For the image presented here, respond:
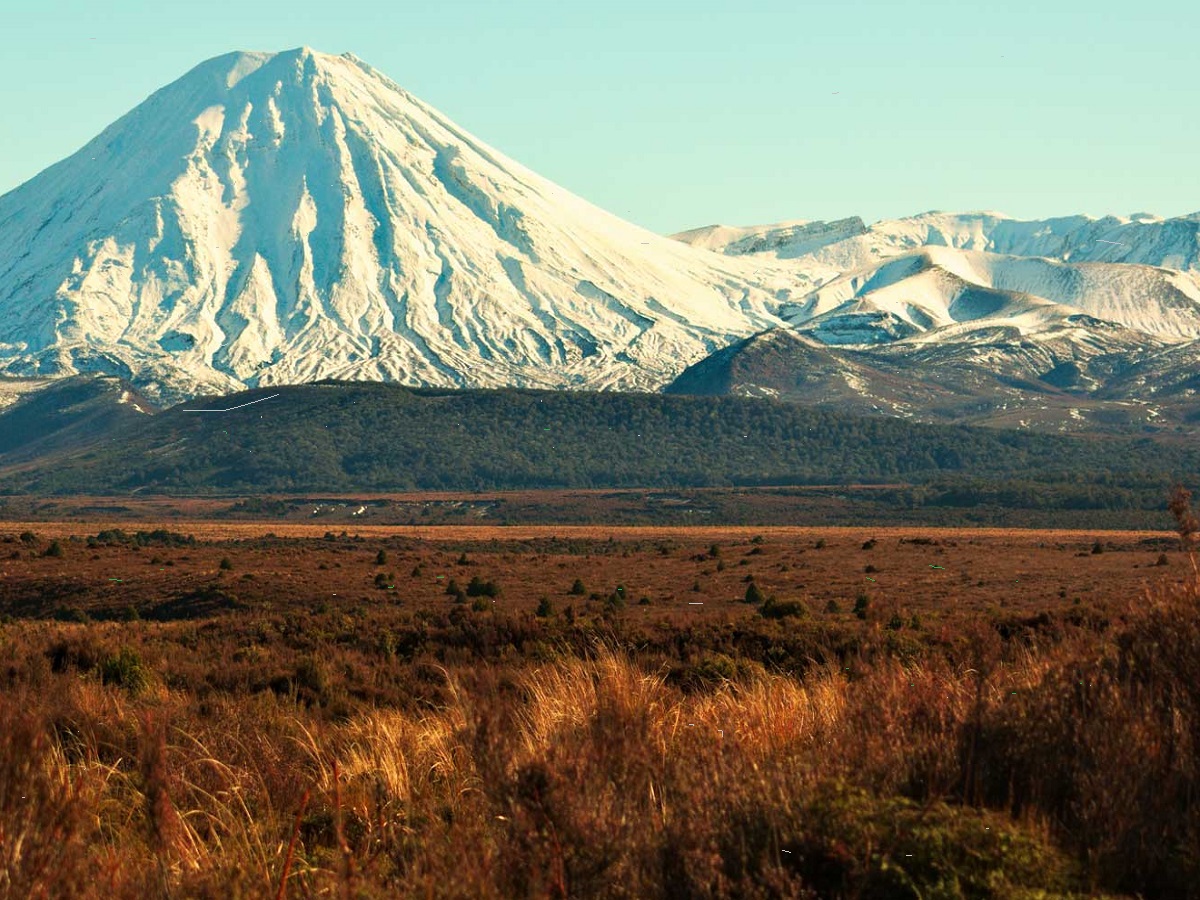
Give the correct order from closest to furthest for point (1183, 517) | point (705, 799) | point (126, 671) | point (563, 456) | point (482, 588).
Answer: point (705, 799)
point (1183, 517)
point (126, 671)
point (482, 588)
point (563, 456)

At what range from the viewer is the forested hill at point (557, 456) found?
179 m

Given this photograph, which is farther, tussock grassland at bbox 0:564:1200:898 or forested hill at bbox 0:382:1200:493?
forested hill at bbox 0:382:1200:493

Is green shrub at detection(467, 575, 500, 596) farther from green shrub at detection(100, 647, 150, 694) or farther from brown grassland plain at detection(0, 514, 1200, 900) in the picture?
brown grassland plain at detection(0, 514, 1200, 900)

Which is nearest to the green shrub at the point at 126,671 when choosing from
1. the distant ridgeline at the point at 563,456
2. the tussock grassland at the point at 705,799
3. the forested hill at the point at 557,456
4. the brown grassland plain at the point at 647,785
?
the brown grassland plain at the point at 647,785

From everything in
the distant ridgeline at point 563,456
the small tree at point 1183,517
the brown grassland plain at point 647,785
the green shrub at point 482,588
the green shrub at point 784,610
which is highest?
the small tree at point 1183,517

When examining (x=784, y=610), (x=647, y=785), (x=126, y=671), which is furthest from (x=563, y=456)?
(x=647, y=785)

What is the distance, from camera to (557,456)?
188375mm

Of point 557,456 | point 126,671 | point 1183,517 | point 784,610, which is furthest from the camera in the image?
point 557,456

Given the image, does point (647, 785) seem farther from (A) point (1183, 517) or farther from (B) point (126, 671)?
(B) point (126, 671)

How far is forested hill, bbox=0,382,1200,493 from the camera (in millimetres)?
179125

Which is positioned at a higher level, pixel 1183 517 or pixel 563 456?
pixel 1183 517

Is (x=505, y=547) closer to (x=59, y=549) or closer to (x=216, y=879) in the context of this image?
(x=59, y=549)

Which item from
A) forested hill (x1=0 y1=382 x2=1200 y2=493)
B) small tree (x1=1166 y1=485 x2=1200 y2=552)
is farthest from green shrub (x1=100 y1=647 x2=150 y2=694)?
forested hill (x1=0 y1=382 x2=1200 y2=493)

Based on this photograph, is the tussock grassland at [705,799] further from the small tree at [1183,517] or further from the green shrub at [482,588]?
the green shrub at [482,588]
